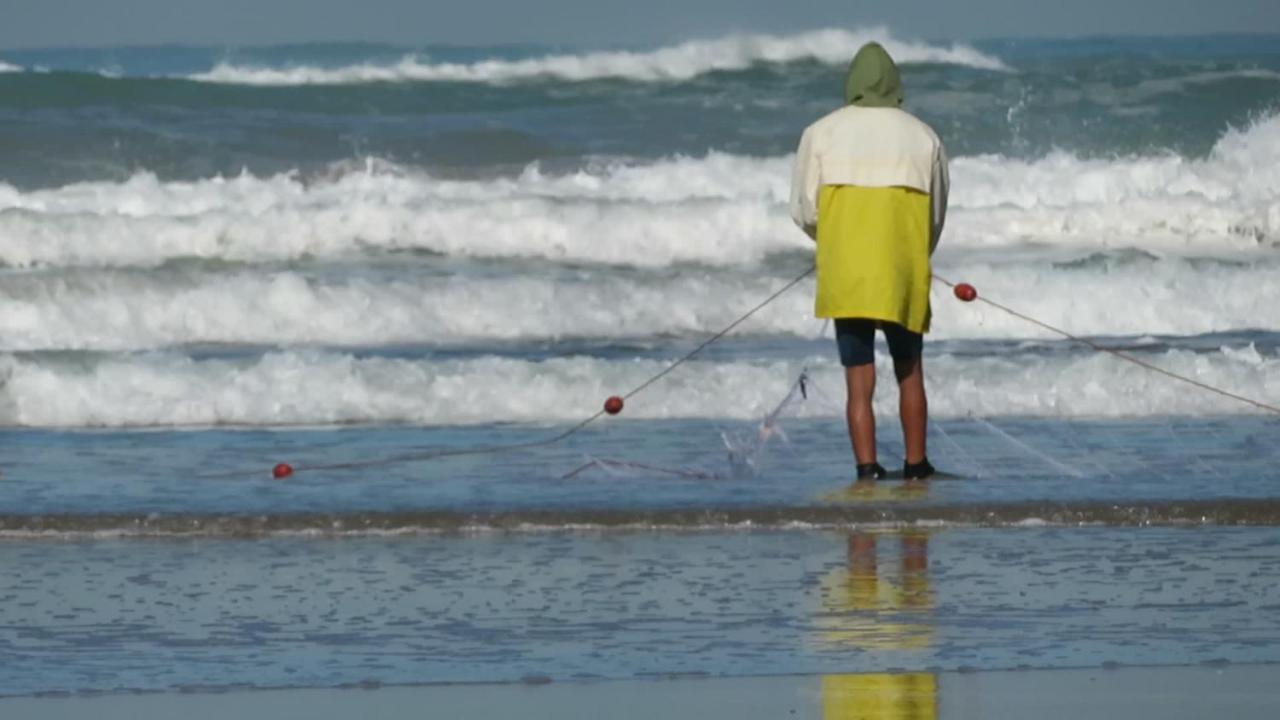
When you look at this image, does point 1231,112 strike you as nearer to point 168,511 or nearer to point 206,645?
point 168,511

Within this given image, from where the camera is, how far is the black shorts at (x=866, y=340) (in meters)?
8.51

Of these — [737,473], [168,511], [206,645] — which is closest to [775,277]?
[737,473]

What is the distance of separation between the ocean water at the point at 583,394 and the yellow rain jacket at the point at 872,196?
61cm

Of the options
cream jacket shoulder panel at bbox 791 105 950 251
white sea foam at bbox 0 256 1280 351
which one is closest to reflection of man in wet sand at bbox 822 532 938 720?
cream jacket shoulder panel at bbox 791 105 950 251

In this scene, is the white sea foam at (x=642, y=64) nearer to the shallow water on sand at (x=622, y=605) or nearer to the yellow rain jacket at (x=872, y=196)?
the yellow rain jacket at (x=872, y=196)

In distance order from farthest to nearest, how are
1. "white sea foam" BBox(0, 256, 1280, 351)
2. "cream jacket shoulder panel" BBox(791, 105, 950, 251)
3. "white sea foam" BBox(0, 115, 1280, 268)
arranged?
"white sea foam" BBox(0, 115, 1280, 268)
"white sea foam" BBox(0, 256, 1280, 351)
"cream jacket shoulder panel" BBox(791, 105, 950, 251)

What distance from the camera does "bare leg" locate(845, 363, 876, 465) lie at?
852 cm

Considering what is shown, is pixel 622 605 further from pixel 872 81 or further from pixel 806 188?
pixel 872 81

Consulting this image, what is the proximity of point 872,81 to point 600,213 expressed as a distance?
34.7 ft

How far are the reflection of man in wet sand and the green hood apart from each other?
1569 mm

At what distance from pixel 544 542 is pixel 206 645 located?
1.62 meters

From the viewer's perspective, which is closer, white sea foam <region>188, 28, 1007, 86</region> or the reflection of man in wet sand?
the reflection of man in wet sand

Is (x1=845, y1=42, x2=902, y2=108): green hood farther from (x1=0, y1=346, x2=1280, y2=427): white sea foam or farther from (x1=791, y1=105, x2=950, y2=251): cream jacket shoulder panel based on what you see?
(x1=0, y1=346, x2=1280, y2=427): white sea foam

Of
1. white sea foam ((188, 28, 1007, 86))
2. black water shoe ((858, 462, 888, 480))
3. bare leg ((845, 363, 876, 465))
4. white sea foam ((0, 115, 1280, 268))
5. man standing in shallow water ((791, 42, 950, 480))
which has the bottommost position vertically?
black water shoe ((858, 462, 888, 480))
